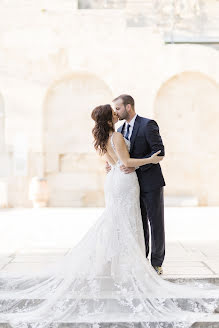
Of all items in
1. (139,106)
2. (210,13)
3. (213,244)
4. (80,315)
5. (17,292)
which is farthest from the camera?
(210,13)

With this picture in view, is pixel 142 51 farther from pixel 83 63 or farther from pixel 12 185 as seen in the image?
pixel 12 185

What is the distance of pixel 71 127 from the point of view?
13203 millimetres

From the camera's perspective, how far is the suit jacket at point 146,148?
482cm

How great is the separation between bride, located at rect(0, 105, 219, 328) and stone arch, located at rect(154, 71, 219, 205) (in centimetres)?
844

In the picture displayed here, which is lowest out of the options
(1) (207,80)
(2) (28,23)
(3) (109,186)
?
(3) (109,186)

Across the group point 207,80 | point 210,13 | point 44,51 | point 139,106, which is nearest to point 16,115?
point 44,51

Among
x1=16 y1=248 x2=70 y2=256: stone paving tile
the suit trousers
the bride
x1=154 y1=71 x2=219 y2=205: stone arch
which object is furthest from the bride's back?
x1=154 y1=71 x2=219 y2=205: stone arch

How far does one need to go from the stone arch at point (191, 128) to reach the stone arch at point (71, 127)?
164cm

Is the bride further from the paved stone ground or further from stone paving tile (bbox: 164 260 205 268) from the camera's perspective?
stone paving tile (bbox: 164 260 205 268)

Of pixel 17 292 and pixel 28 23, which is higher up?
pixel 28 23

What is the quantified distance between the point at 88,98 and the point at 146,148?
27.9 ft

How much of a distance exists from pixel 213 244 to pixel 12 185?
7200 mm

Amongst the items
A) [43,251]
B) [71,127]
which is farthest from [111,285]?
[71,127]

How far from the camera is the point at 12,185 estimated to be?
13.0 meters
